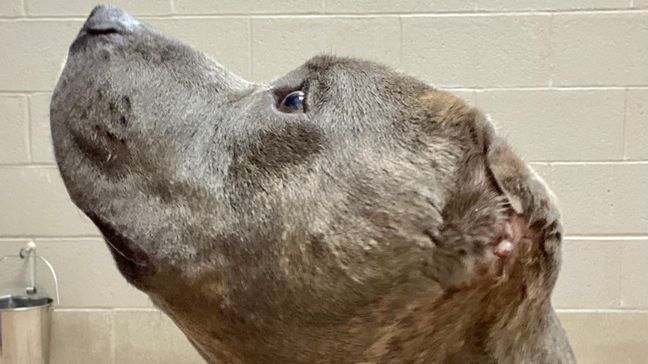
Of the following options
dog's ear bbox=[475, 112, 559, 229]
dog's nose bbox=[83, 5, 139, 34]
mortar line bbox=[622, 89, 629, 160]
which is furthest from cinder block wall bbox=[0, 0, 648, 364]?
dog's ear bbox=[475, 112, 559, 229]

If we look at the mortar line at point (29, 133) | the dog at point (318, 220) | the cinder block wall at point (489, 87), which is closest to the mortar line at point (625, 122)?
the cinder block wall at point (489, 87)

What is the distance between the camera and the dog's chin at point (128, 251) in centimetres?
127

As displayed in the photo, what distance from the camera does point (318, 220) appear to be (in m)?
1.32

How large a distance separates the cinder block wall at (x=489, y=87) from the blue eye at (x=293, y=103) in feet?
4.68

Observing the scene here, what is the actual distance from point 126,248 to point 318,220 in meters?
0.32

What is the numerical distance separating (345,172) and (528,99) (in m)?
1.67

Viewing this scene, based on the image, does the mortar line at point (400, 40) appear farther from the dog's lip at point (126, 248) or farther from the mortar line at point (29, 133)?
the dog's lip at point (126, 248)

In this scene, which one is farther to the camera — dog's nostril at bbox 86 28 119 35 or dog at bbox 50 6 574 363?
dog's nostril at bbox 86 28 119 35

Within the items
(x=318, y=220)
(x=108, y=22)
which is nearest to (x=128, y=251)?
(x=318, y=220)

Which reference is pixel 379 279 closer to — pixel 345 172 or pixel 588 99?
pixel 345 172

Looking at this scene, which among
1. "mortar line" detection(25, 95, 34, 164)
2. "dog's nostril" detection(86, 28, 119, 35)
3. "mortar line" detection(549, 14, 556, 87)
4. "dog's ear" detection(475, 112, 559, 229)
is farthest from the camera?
"mortar line" detection(25, 95, 34, 164)

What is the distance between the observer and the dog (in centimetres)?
127

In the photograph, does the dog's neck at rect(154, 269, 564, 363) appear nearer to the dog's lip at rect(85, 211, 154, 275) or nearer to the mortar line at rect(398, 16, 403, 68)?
the dog's lip at rect(85, 211, 154, 275)

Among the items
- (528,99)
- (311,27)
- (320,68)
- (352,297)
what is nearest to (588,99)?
(528,99)
